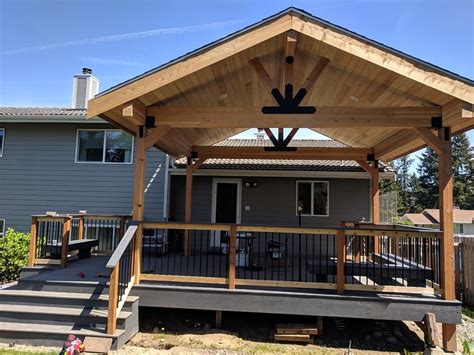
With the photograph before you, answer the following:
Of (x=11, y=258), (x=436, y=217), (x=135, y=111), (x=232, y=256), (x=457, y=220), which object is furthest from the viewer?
(x=436, y=217)

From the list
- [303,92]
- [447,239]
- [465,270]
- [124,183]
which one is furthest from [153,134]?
[465,270]

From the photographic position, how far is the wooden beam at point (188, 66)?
4785 millimetres

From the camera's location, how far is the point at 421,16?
29.0ft

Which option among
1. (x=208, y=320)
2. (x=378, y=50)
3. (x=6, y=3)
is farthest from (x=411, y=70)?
(x=6, y=3)

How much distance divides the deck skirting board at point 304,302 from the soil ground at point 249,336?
47 cm

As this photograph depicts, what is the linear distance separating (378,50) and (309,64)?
1.39m

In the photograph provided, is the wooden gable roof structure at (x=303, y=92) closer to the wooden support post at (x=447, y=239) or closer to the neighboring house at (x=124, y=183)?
the wooden support post at (x=447, y=239)

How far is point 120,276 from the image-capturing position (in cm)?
516

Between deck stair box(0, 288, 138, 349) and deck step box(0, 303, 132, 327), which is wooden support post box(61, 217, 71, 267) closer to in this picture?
deck stair box(0, 288, 138, 349)

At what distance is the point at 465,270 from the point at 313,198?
13.4ft

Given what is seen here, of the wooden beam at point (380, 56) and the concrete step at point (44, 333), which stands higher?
the wooden beam at point (380, 56)

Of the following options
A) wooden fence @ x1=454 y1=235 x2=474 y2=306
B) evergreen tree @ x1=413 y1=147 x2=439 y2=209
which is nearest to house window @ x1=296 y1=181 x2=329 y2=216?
wooden fence @ x1=454 y1=235 x2=474 y2=306

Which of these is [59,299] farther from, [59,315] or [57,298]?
[59,315]

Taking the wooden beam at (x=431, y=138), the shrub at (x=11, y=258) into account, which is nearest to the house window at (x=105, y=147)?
the shrub at (x=11, y=258)
